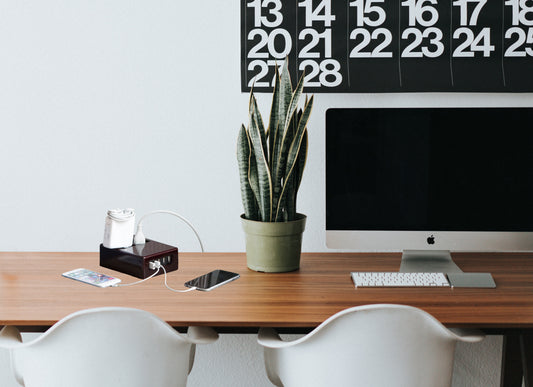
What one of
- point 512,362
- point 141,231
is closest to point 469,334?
point 512,362

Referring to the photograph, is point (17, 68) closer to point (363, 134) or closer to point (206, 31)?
point (206, 31)

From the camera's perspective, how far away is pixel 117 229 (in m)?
1.84

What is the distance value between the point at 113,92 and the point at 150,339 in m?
1.19

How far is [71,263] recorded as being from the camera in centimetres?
193

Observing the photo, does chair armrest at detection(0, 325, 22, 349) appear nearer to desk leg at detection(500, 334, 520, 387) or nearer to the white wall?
the white wall

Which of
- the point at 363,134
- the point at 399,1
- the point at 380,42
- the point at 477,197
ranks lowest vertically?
the point at 477,197

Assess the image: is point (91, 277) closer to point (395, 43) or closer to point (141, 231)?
point (141, 231)

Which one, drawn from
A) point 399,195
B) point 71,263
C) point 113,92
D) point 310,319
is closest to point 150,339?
point 310,319

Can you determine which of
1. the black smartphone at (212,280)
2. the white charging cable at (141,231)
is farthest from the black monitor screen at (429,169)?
the white charging cable at (141,231)

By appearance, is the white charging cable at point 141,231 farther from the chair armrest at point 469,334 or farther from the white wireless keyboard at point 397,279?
the chair armrest at point 469,334

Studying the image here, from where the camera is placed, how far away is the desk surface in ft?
4.67

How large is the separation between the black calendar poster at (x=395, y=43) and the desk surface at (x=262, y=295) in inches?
26.0

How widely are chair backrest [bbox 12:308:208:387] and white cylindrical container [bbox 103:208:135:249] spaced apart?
0.54m

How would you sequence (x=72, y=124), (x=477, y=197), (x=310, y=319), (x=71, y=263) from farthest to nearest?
(x=72, y=124) → (x=71, y=263) → (x=477, y=197) → (x=310, y=319)
